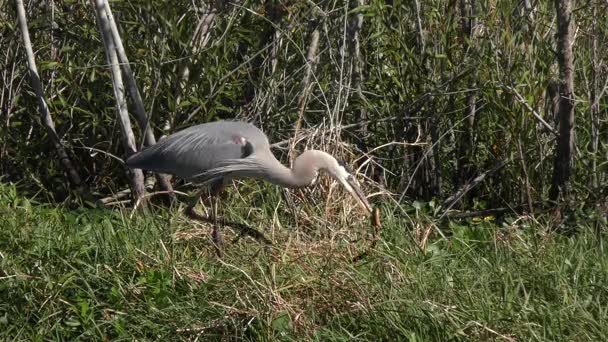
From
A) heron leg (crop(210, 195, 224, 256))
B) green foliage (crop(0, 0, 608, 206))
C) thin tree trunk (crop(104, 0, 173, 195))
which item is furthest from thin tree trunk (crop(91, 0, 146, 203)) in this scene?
heron leg (crop(210, 195, 224, 256))

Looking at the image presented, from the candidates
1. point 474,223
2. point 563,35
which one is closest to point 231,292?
point 474,223

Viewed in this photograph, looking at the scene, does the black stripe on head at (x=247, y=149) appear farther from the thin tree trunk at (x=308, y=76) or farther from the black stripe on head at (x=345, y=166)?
the black stripe on head at (x=345, y=166)

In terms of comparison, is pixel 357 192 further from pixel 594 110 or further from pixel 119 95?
pixel 119 95

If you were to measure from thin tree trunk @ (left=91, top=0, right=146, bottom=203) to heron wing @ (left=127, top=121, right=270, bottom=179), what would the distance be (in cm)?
24

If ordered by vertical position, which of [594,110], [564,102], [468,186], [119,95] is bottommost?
[468,186]

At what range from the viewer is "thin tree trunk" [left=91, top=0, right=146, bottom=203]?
706 cm

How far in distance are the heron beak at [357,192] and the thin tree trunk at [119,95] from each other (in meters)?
1.28

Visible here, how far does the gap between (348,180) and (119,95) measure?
149cm

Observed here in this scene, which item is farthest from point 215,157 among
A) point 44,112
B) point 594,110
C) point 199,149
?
point 594,110

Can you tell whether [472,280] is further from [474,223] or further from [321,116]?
[321,116]

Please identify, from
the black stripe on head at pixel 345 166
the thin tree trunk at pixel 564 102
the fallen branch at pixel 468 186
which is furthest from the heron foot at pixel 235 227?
the thin tree trunk at pixel 564 102

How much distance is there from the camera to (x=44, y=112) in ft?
25.5

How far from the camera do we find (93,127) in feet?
25.9

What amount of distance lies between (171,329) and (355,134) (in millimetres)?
2682
